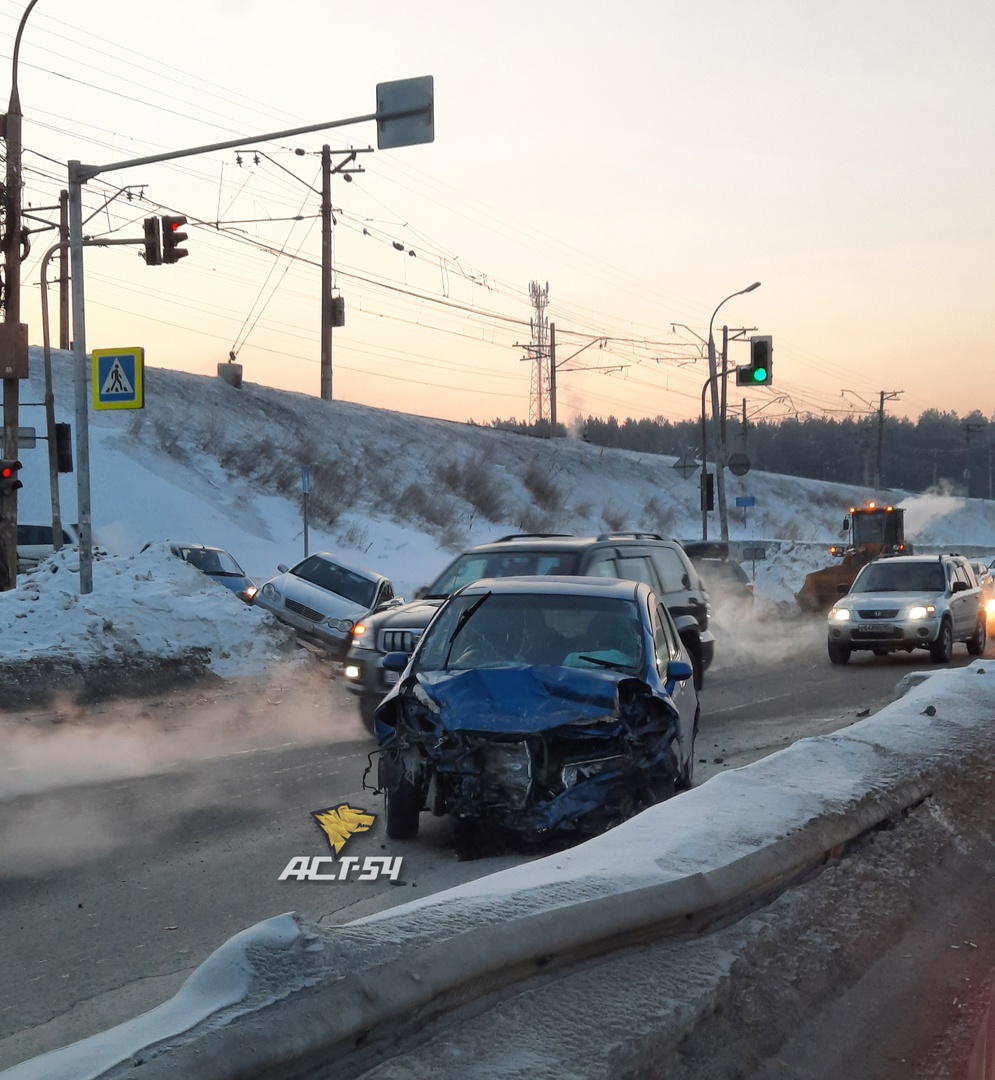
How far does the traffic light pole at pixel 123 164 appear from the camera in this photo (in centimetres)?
1414

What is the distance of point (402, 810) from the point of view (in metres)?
7.25

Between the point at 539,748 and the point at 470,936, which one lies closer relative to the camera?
the point at 470,936

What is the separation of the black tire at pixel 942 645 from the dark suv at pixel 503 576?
830cm

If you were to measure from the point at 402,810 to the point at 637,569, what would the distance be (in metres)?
5.76

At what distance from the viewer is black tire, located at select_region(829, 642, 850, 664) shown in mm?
20234

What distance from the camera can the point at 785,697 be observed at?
1571 cm

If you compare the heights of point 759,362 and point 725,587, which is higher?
point 759,362

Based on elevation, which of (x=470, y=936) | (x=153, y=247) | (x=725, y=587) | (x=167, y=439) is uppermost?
(x=153, y=247)

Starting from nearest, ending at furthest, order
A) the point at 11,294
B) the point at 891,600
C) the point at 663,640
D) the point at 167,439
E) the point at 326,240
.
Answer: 1. the point at 663,640
2. the point at 11,294
3. the point at 891,600
4. the point at 167,439
5. the point at 326,240

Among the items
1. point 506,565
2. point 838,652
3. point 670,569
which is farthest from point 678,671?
point 838,652

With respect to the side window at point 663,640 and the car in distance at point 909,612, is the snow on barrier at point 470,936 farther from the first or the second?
the car in distance at point 909,612

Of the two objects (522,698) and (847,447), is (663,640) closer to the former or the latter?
(522,698)

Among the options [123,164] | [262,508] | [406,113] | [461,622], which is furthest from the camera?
[262,508]

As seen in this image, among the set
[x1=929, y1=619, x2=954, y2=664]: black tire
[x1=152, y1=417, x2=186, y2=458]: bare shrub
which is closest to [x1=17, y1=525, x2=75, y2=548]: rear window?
[x1=152, y1=417, x2=186, y2=458]: bare shrub
